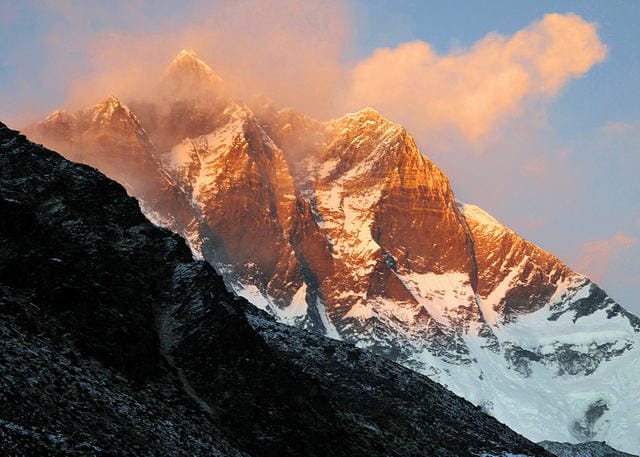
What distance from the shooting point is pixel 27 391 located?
44.5m

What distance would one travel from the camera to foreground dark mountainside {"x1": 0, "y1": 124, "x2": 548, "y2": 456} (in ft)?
155

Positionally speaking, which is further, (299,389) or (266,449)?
(299,389)

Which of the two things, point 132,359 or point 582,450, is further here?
point 582,450

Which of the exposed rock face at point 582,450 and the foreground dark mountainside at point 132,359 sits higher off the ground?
the exposed rock face at point 582,450

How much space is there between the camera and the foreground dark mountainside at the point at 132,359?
47.2 metres

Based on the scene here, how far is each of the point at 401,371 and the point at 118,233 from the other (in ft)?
138

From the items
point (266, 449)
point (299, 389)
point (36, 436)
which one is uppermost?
point (299, 389)

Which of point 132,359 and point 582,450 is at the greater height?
point 582,450

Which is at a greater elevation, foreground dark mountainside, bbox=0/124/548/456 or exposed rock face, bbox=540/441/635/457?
exposed rock face, bbox=540/441/635/457

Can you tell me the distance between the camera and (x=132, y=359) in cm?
5944

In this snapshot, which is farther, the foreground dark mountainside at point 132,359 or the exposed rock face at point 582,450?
the exposed rock face at point 582,450

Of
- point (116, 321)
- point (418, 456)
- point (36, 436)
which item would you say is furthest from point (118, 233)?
point (36, 436)

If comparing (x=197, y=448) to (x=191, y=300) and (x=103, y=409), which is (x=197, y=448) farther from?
(x=191, y=300)

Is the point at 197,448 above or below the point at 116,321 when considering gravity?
below
